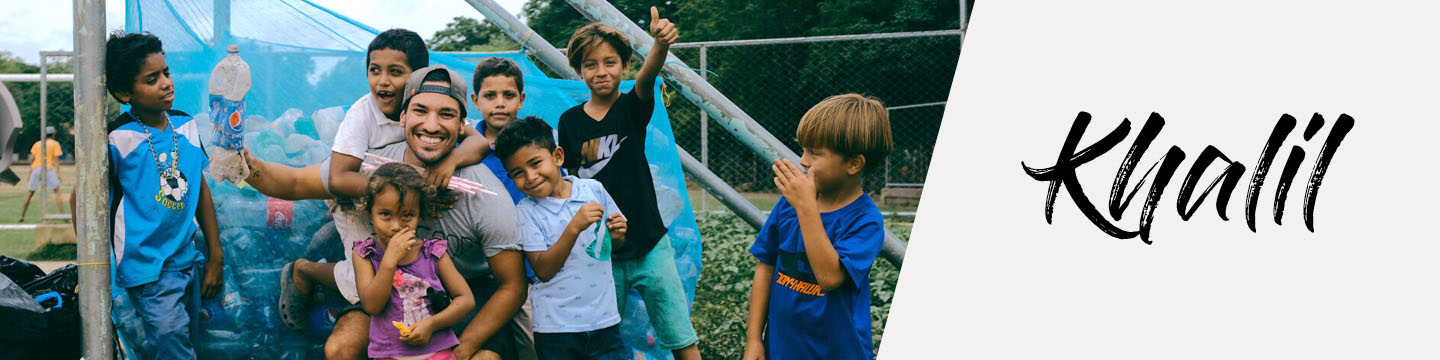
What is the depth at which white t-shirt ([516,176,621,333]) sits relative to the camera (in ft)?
10.9

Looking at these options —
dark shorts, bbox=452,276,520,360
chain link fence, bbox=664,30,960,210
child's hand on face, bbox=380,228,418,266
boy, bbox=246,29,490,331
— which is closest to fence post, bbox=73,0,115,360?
boy, bbox=246,29,490,331

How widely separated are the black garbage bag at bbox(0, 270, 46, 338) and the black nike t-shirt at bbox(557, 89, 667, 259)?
5.52 feet

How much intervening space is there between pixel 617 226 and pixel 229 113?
1224 mm

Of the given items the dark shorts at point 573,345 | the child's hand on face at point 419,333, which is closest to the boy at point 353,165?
the child's hand on face at point 419,333

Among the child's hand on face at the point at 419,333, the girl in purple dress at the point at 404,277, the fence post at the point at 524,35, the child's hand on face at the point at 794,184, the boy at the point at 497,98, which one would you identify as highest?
the fence post at the point at 524,35

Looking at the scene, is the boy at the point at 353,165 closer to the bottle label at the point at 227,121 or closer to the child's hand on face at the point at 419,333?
the bottle label at the point at 227,121

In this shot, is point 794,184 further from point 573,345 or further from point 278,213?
point 278,213

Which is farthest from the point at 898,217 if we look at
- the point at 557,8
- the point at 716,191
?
the point at 716,191

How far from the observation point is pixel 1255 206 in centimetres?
290

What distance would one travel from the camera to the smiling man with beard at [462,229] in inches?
127

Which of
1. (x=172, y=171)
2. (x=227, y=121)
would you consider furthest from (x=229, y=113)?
(x=172, y=171)

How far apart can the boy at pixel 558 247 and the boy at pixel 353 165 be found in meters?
0.16

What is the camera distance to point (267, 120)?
331cm

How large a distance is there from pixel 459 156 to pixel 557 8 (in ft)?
28.6
